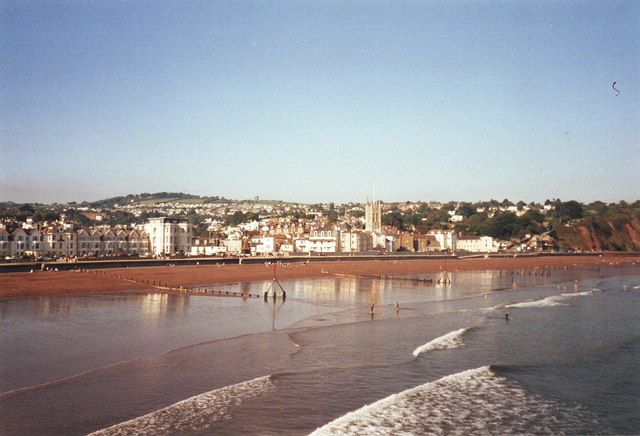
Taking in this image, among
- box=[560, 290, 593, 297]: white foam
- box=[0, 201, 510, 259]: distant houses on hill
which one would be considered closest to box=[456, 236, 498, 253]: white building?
box=[0, 201, 510, 259]: distant houses on hill

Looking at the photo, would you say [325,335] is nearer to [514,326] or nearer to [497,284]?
[514,326]

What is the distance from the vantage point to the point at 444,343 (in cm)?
1909

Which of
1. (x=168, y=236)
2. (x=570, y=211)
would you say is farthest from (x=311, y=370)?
(x=570, y=211)

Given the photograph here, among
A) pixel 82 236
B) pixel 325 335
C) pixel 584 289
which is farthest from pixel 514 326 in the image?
pixel 82 236

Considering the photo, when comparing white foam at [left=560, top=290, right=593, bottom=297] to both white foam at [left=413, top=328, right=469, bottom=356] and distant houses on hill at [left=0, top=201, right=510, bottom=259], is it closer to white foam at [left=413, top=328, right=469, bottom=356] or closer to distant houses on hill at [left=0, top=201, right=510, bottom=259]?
white foam at [left=413, top=328, right=469, bottom=356]

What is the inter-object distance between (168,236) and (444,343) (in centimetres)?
6861

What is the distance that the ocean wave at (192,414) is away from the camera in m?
10.2

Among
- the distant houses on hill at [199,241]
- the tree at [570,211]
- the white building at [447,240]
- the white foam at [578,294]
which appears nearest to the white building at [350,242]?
the distant houses on hill at [199,241]

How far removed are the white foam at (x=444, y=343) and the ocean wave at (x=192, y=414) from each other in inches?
264

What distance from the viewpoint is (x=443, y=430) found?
11.0 meters

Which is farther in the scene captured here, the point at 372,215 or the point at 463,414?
the point at 372,215

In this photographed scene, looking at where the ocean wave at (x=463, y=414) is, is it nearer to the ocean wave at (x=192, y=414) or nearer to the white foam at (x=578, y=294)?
the ocean wave at (x=192, y=414)

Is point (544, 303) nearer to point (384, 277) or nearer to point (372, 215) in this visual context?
point (384, 277)

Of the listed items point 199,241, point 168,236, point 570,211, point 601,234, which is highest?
point 570,211
